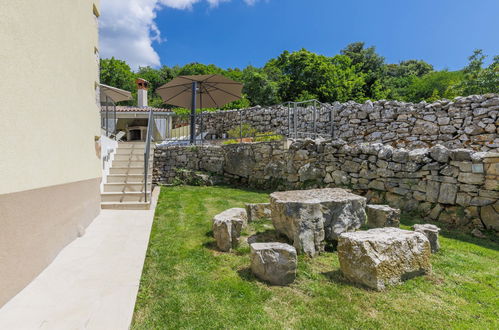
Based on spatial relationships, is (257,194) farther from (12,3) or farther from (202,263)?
(12,3)

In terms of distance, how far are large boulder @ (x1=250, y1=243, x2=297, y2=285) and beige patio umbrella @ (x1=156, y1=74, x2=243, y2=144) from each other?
8854mm

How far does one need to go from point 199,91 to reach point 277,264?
1015 cm

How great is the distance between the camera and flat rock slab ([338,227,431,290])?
9.57 feet

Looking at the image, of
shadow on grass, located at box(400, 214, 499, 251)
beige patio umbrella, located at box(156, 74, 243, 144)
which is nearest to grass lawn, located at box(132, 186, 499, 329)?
shadow on grass, located at box(400, 214, 499, 251)

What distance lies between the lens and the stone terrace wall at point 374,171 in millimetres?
5309

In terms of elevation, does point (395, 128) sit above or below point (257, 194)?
above

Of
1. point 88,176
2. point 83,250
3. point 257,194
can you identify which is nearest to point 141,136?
point 257,194

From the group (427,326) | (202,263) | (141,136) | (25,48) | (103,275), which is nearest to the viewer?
(427,326)

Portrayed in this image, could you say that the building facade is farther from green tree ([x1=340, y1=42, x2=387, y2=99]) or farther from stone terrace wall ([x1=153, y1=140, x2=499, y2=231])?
green tree ([x1=340, y1=42, x2=387, y2=99])

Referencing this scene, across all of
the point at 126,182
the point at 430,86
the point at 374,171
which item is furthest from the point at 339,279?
the point at 430,86

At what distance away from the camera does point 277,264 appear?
3021 millimetres

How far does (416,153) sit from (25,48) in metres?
7.24

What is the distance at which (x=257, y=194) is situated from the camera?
854 cm

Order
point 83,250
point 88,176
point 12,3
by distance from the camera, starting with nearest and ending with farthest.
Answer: point 12,3, point 83,250, point 88,176
